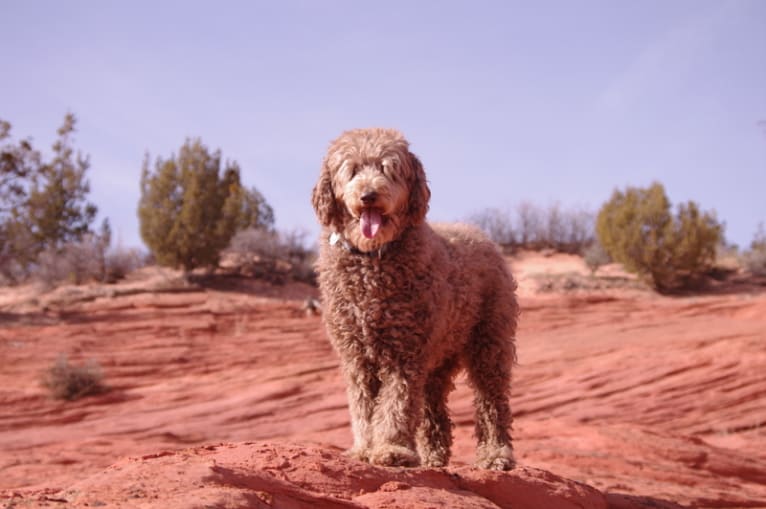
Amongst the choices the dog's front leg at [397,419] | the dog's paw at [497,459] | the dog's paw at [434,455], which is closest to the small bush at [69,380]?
the dog's paw at [434,455]

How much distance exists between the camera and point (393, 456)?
5637mm

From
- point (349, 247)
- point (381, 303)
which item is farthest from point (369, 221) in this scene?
point (381, 303)

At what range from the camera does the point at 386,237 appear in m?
5.91

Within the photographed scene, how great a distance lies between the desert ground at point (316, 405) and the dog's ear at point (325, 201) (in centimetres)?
159

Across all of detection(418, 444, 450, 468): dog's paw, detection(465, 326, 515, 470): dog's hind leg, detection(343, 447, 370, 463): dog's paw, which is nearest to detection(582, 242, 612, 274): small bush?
detection(465, 326, 515, 470): dog's hind leg

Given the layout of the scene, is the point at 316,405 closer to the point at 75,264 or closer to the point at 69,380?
the point at 69,380

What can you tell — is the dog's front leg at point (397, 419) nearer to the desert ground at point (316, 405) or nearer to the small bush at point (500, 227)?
the desert ground at point (316, 405)

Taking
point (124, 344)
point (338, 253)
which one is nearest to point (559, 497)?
point (338, 253)

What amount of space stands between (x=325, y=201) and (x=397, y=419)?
5.16 feet

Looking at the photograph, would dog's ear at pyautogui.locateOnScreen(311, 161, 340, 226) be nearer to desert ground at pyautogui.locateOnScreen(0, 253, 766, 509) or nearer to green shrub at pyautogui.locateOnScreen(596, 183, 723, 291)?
desert ground at pyautogui.locateOnScreen(0, 253, 766, 509)

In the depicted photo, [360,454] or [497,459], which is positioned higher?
[360,454]

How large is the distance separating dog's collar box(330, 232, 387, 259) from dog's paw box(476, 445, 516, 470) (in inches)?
78.1

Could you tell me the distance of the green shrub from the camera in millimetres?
30938

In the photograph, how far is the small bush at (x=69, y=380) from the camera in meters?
18.0
